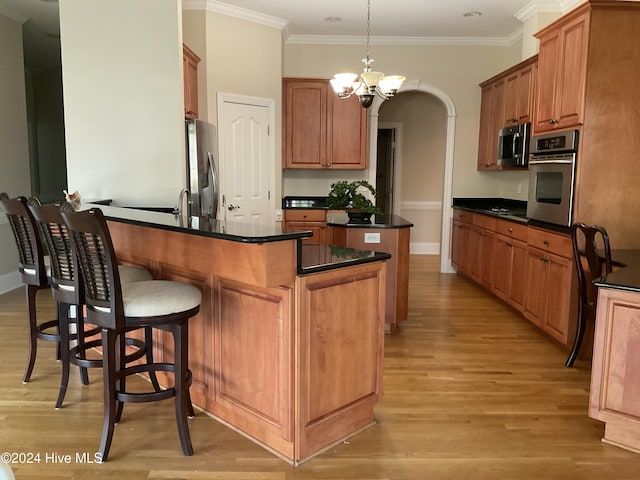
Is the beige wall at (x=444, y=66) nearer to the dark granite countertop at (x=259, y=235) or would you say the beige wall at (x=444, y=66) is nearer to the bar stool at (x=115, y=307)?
the dark granite countertop at (x=259, y=235)

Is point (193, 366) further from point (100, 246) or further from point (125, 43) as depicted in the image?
point (125, 43)

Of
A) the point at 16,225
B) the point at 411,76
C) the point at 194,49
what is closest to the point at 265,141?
the point at 194,49

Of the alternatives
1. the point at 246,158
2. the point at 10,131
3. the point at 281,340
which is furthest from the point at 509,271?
the point at 10,131

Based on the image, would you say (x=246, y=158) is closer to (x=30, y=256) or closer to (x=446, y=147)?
(x=446, y=147)

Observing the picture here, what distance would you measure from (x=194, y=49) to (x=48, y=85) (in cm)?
436

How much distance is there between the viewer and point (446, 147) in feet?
22.2

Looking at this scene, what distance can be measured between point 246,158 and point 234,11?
1617 millimetres

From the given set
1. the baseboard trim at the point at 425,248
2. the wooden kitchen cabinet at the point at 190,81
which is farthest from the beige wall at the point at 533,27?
the baseboard trim at the point at 425,248

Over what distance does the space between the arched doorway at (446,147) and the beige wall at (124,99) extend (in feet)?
10.8

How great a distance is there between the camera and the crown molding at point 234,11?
5264 millimetres

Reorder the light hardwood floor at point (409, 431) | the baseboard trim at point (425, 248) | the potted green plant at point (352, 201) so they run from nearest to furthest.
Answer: the light hardwood floor at point (409, 431)
the potted green plant at point (352, 201)
the baseboard trim at point (425, 248)

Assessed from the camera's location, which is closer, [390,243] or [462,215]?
[390,243]

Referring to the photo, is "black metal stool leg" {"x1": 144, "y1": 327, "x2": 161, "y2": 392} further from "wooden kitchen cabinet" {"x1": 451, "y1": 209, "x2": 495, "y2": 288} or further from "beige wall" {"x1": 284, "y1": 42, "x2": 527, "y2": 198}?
"beige wall" {"x1": 284, "y1": 42, "x2": 527, "y2": 198}

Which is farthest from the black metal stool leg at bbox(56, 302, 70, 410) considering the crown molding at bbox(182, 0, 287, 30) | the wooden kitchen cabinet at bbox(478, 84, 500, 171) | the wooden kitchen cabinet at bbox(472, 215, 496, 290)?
the wooden kitchen cabinet at bbox(478, 84, 500, 171)
